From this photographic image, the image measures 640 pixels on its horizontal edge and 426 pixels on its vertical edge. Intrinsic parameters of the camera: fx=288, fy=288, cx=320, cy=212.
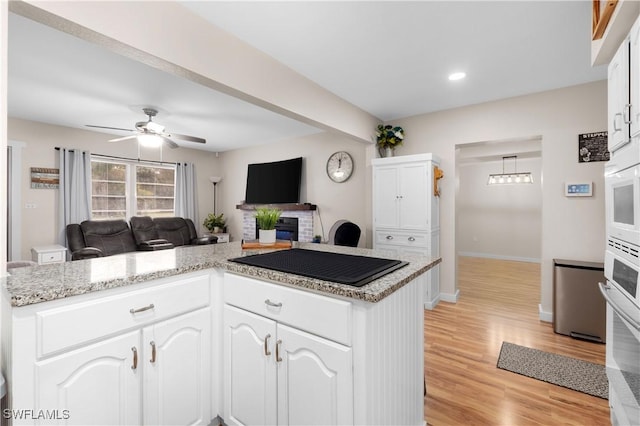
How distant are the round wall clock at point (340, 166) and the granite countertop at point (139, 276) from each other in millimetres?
2937

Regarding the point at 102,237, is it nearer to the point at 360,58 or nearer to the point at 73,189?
the point at 73,189

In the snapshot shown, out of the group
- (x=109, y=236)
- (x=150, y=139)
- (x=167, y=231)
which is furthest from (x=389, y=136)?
(x=109, y=236)

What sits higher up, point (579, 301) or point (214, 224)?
point (214, 224)

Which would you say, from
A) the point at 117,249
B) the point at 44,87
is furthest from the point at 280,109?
the point at 117,249

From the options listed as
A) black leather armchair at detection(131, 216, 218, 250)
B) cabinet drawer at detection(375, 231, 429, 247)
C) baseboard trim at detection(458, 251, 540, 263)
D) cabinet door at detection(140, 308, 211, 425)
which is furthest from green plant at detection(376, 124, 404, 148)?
baseboard trim at detection(458, 251, 540, 263)

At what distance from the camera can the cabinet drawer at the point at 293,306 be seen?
1115 millimetres

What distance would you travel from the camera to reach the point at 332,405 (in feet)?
3.77

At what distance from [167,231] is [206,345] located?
14.9ft

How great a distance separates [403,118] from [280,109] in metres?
2.17

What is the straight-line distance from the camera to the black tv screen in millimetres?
5176

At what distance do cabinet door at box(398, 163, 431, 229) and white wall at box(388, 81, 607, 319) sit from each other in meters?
0.63

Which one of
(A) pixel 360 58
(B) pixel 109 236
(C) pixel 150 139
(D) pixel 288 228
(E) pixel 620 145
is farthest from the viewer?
(D) pixel 288 228

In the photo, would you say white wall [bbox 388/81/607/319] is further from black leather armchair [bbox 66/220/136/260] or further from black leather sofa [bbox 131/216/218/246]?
black leather armchair [bbox 66/220/136/260]

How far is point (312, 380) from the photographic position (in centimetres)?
120
